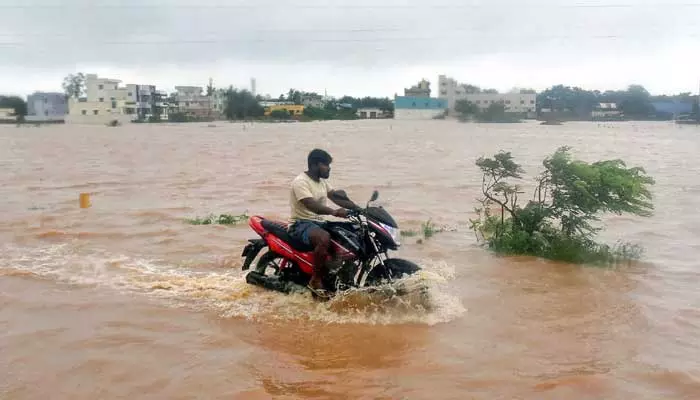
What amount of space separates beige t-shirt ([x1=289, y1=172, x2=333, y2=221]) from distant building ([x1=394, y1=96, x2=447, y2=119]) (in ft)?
272

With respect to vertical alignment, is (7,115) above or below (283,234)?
above

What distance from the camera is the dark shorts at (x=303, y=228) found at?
22.1 ft

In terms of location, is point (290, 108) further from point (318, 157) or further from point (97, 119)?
point (318, 157)

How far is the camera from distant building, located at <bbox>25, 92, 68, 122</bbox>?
309 ft

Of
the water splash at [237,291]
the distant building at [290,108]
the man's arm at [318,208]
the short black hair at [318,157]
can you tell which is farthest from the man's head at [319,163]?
the distant building at [290,108]

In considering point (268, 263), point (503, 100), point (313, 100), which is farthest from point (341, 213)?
point (313, 100)

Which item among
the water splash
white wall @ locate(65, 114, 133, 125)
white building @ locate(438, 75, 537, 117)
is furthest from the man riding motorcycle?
white wall @ locate(65, 114, 133, 125)

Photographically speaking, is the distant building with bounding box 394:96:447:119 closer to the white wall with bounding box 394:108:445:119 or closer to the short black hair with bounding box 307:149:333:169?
the white wall with bounding box 394:108:445:119

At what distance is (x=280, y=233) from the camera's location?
713 centimetres

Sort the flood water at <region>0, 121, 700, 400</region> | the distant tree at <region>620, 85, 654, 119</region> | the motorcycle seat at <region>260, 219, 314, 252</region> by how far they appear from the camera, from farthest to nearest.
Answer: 1. the distant tree at <region>620, 85, 654, 119</region>
2. the motorcycle seat at <region>260, 219, 314, 252</region>
3. the flood water at <region>0, 121, 700, 400</region>

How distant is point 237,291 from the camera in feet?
25.5

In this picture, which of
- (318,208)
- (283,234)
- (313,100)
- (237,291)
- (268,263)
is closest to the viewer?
(318,208)

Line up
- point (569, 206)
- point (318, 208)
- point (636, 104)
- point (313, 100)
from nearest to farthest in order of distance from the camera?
1. point (318, 208)
2. point (569, 206)
3. point (636, 104)
4. point (313, 100)

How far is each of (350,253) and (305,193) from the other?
74 cm
